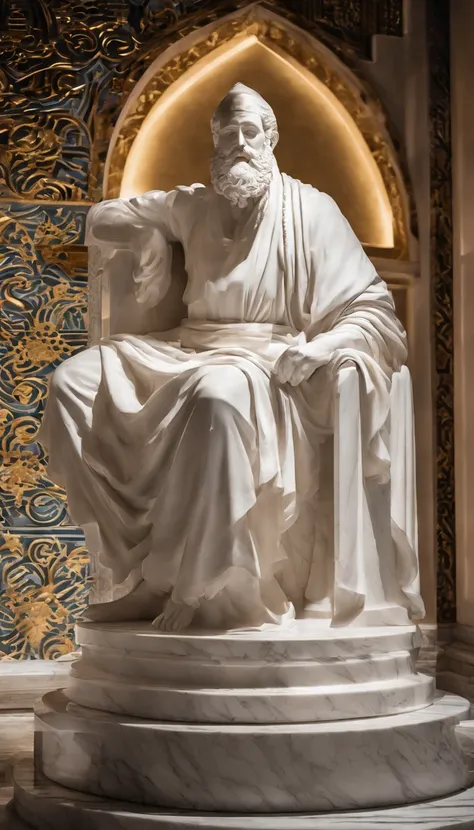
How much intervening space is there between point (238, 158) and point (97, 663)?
1.61 metres

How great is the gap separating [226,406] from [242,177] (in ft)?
2.91

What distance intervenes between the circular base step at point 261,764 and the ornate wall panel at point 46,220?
2070 mm

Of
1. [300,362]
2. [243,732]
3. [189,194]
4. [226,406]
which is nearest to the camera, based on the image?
[243,732]

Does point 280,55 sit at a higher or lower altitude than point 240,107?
higher

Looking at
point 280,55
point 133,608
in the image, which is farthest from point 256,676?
point 280,55

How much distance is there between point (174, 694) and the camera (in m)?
3.10

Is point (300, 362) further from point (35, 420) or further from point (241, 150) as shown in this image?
point (35, 420)

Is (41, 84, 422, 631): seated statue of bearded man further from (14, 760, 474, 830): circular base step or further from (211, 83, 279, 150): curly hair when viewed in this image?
(14, 760, 474, 830): circular base step

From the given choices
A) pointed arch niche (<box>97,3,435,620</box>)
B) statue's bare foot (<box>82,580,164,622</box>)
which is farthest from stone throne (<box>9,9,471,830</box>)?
pointed arch niche (<box>97,3,435,620</box>)

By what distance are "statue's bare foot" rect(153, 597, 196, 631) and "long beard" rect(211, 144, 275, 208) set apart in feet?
4.30

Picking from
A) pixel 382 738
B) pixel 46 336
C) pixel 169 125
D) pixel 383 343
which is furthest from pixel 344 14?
pixel 382 738

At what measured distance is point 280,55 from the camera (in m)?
5.58

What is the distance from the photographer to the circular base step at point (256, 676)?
307 cm

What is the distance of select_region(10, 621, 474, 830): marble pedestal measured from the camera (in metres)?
2.96
